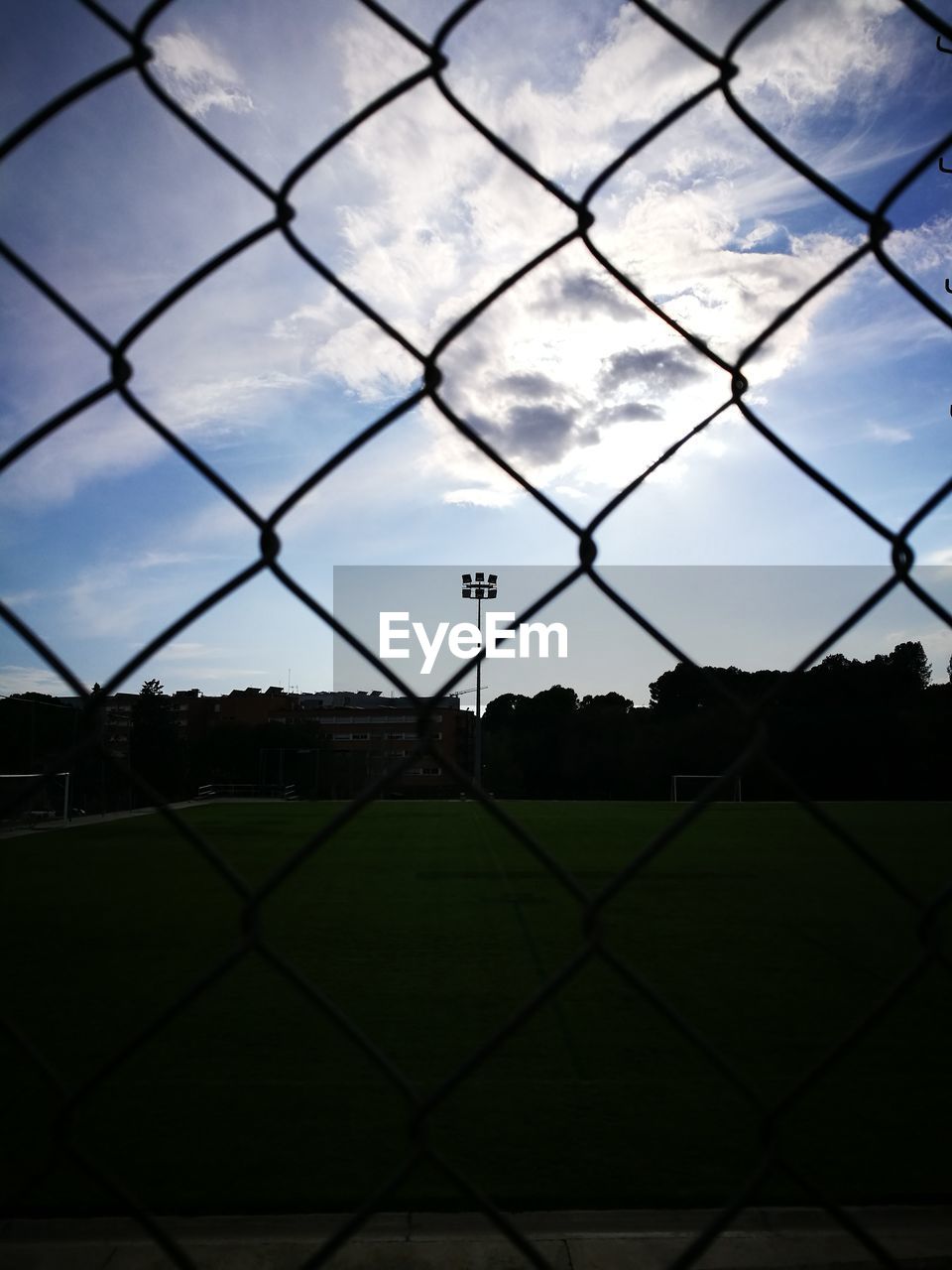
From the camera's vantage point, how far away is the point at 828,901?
877cm

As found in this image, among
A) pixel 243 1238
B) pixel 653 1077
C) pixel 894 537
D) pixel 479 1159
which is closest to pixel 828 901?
pixel 653 1077

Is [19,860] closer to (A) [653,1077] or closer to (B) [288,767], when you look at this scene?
(A) [653,1077]

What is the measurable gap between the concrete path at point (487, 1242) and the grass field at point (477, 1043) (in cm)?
12

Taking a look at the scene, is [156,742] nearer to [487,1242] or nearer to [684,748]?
[684,748]

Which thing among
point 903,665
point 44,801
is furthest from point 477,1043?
point 44,801

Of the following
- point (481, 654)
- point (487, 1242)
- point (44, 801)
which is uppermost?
point (481, 654)

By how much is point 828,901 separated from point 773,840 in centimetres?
638

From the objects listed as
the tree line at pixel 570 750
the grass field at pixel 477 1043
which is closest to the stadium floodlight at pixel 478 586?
the tree line at pixel 570 750

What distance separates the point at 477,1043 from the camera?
470 cm

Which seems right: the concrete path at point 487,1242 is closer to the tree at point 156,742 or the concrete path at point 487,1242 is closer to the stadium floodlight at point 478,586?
the tree at point 156,742

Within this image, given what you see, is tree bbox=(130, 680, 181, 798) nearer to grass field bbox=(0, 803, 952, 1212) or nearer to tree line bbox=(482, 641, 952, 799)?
tree line bbox=(482, 641, 952, 799)

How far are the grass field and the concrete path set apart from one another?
0.12 m

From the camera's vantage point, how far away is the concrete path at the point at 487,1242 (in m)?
2.69

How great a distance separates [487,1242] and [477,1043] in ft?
6.23
